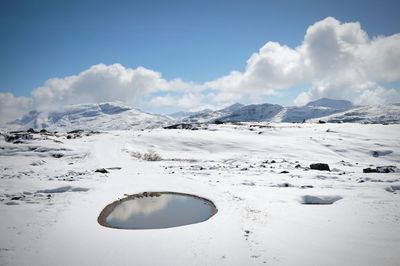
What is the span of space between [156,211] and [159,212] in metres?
0.32

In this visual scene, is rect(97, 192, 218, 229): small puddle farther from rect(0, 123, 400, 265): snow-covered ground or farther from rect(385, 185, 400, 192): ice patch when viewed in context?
rect(385, 185, 400, 192): ice patch

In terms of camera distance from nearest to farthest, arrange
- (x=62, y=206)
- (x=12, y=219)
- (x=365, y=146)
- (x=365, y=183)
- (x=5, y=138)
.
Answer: (x=12, y=219) → (x=62, y=206) → (x=365, y=183) → (x=365, y=146) → (x=5, y=138)

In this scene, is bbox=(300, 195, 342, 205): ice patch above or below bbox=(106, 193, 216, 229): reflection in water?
above

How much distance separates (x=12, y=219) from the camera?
1611cm

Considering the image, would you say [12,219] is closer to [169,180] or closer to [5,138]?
[169,180]

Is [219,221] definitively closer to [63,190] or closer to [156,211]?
[156,211]

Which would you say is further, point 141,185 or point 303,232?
point 141,185

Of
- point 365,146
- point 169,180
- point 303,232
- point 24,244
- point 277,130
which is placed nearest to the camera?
point 24,244

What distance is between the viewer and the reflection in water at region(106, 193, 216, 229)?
1702 centimetres

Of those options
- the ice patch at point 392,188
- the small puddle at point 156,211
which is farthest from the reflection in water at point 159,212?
the ice patch at point 392,188

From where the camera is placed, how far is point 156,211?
19609 mm

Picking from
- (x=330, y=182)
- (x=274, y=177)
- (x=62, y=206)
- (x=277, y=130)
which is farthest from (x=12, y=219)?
(x=277, y=130)

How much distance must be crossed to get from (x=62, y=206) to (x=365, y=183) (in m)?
24.2

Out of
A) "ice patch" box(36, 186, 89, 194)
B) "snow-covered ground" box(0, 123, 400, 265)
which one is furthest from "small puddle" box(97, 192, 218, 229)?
"ice patch" box(36, 186, 89, 194)
